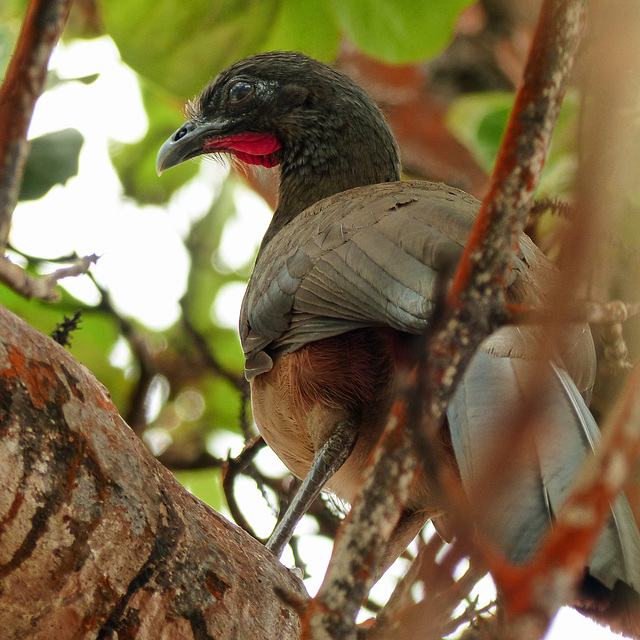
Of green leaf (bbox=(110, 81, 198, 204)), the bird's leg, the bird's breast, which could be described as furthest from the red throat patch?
green leaf (bbox=(110, 81, 198, 204))

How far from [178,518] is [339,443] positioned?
2.31ft

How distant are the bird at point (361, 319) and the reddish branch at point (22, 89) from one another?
0.77 metres

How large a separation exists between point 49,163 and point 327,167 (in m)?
1.10

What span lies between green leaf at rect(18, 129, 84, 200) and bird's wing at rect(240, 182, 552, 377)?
826 millimetres

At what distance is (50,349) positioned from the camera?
5.82 feet

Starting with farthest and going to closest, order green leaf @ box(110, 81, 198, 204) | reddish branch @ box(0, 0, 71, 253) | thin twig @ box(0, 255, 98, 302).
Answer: green leaf @ box(110, 81, 198, 204) < reddish branch @ box(0, 0, 71, 253) < thin twig @ box(0, 255, 98, 302)

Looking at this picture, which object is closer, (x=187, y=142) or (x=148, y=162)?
(x=187, y=142)

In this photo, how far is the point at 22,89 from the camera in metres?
1.59

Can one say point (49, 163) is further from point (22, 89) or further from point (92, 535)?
point (92, 535)

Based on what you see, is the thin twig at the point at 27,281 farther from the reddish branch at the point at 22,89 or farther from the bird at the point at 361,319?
the bird at the point at 361,319

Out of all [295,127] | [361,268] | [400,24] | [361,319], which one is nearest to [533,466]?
[361,319]

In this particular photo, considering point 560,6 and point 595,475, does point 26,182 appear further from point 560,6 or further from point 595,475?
point 595,475

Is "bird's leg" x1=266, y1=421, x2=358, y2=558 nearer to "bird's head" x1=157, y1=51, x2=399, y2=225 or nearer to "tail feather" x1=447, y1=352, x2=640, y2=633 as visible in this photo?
"tail feather" x1=447, y1=352, x2=640, y2=633

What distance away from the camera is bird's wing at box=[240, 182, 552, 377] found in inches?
84.4
